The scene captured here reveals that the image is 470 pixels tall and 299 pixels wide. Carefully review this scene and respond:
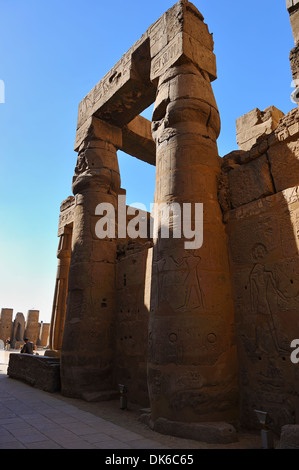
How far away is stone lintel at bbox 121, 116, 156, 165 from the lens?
8375 mm

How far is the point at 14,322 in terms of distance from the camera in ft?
70.4

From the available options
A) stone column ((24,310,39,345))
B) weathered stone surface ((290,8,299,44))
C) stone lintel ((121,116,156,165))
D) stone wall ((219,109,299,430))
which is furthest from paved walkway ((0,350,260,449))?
stone column ((24,310,39,345))

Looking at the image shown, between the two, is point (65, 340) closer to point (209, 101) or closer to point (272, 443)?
point (272, 443)

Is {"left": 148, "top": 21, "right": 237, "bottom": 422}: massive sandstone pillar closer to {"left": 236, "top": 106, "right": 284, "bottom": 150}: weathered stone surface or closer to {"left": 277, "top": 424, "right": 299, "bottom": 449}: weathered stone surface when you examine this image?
{"left": 277, "top": 424, "right": 299, "bottom": 449}: weathered stone surface

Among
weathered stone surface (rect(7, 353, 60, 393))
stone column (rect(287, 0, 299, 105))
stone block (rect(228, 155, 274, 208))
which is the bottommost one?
weathered stone surface (rect(7, 353, 60, 393))

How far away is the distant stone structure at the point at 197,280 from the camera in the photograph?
3.64 meters

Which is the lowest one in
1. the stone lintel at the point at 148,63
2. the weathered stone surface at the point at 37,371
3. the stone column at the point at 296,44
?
the weathered stone surface at the point at 37,371

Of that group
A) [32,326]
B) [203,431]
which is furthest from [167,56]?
[32,326]

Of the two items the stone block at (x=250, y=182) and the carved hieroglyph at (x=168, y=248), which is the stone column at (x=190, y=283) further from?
the stone block at (x=250, y=182)

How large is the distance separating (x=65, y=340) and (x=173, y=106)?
4.65 metres

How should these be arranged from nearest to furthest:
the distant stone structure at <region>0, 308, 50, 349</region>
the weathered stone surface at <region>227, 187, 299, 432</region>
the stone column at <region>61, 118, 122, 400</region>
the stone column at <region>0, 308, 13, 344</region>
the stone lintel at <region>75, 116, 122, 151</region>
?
1. the weathered stone surface at <region>227, 187, 299, 432</region>
2. the stone column at <region>61, 118, 122, 400</region>
3. the stone lintel at <region>75, 116, 122, 151</region>
4. the stone column at <region>0, 308, 13, 344</region>
5. the distant stone structure at <region>0, 308, 50, 349</region>

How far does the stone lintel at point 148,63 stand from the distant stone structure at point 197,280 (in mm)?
31

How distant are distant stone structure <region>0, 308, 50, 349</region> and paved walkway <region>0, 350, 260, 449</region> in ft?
52.3

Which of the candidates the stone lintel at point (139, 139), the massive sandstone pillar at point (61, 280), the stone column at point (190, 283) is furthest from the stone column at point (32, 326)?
the stone column at point (190, 283)
